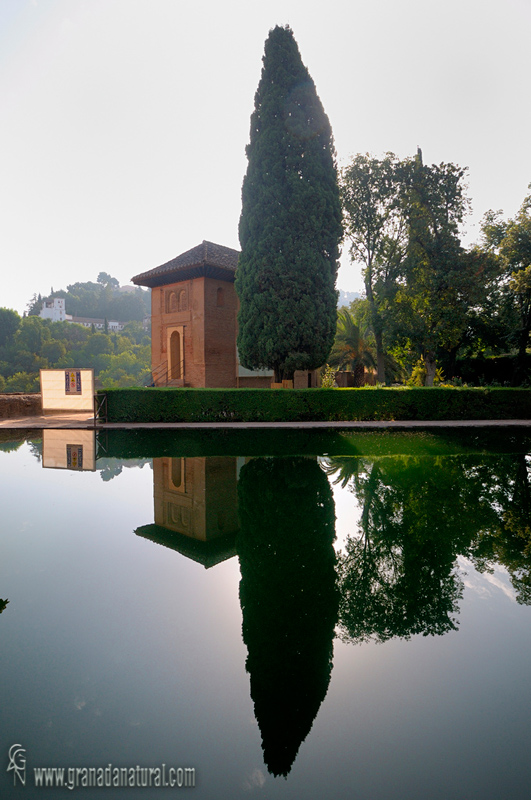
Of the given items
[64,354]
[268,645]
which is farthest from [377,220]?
[64,354]

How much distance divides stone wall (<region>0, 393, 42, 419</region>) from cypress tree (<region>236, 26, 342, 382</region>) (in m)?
10.1

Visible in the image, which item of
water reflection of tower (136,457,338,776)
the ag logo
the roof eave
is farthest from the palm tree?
the ag logo

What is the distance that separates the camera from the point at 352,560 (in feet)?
15.6

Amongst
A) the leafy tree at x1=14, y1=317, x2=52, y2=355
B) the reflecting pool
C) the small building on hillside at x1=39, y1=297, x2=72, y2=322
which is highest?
the small building on hillside at x1=39, y1=297, x2=72, y2=322

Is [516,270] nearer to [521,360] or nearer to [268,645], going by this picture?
[521,360]

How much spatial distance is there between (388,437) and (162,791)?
1280 cm

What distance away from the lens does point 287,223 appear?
1888 cm

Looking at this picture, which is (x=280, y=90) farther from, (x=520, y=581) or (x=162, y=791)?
(x=162, y=791)

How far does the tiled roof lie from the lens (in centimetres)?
2244

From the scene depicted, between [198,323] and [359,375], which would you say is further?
[359,375]

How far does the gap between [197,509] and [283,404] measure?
11.0m

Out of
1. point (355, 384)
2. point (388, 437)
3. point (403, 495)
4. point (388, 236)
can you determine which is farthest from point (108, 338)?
point (403, 495)

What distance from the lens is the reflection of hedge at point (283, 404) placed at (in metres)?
17.3

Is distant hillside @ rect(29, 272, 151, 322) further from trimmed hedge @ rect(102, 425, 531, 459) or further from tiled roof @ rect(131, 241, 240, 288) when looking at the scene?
trimmed hedge @ rect(102, 425, 531, 459)
